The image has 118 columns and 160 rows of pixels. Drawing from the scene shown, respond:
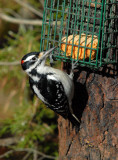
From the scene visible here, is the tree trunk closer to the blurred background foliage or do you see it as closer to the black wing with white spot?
the black wing with white spot

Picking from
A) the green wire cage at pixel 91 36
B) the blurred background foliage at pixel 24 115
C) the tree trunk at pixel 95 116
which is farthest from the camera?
the blurred background foliage at pixel 24 115

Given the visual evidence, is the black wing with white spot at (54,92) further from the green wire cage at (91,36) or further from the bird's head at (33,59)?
the green wire cage at (91,36)

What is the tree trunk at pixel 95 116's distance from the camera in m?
3.37

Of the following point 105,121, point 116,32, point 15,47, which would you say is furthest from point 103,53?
point 15,47

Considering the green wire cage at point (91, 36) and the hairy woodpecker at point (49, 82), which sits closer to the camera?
the green wire cage at point (91, 36)

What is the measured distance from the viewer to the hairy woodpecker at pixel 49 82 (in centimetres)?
341

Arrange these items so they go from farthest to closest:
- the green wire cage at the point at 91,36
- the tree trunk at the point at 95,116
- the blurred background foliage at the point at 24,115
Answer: the blurred background foliage at the point at 24,115, the tree trunk at the point at 95,116, the green wire cage at the point at 91,36

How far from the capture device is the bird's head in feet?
11.1

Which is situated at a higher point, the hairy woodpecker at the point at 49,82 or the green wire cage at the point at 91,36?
the green wire cage at the point at 91,36

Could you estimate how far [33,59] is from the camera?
11.2ft

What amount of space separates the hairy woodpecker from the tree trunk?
0.56ft

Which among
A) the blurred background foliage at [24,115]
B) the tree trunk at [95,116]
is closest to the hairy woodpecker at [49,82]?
the tree trunk at [95,116]

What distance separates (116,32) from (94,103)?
89 cm

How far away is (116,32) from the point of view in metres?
3.21
